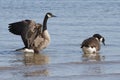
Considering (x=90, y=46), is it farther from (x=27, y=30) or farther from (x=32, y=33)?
(x=27, y=30)

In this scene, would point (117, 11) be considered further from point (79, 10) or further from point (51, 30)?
point (51, 30)

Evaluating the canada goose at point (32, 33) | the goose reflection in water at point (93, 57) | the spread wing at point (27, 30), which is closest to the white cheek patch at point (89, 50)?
the goose reflection in water at point (93, 57)

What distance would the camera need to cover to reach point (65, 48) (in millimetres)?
15805

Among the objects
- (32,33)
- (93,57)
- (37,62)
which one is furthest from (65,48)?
(37,62)

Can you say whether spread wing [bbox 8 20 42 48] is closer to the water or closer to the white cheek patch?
the water

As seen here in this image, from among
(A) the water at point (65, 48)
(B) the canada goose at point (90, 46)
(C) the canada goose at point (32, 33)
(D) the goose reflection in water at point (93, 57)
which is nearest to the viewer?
(A) the water at point (65, 48)

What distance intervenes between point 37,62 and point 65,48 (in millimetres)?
2532

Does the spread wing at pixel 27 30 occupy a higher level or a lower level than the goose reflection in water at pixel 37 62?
higher

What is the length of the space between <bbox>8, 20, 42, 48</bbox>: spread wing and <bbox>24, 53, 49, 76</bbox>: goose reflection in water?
2.04 feet

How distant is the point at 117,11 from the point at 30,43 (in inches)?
489

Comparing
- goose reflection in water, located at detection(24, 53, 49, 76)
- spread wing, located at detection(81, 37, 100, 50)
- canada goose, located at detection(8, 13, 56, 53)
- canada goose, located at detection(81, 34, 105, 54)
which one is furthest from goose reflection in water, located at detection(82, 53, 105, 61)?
canada goose, located at detection(8, 13, 56, 53)

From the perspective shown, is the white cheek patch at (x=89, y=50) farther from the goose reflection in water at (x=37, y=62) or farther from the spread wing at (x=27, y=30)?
the spread wing at (x=27, y=30)

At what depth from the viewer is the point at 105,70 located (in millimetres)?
11977

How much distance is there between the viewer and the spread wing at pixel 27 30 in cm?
1547
